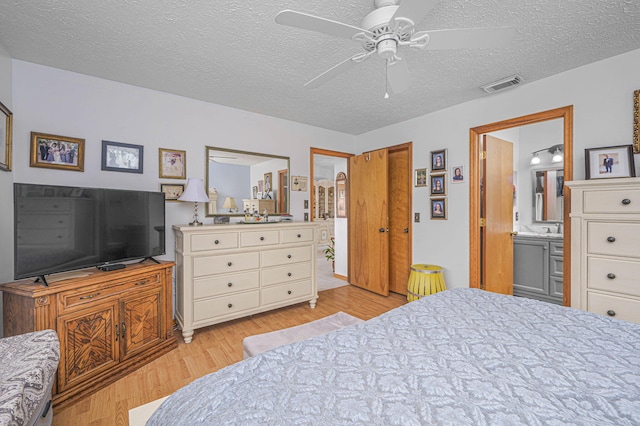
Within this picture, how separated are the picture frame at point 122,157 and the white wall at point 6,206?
0.64 metres

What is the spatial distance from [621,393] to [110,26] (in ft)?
10.1

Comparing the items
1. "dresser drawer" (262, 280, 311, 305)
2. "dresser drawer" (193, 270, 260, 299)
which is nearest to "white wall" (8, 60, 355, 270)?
"dresser drawer" (193, 270, 260, 299)

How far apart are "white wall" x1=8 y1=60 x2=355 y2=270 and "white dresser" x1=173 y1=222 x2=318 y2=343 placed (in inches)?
20.2

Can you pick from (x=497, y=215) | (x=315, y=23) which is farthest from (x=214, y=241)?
(x=497, y=215)

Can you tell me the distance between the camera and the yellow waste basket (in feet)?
10.5

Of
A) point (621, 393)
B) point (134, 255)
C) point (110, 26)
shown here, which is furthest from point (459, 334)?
point (110, 26)

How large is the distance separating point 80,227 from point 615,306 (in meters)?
3.99

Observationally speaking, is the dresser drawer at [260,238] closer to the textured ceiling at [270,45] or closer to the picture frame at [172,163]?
the picture frame at [172,163]

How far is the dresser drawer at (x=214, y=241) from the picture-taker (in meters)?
2.62

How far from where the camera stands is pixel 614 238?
77.7 inches

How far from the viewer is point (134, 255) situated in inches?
94.0

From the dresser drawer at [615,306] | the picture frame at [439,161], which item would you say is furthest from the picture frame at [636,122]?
the picture frame at [439,161]

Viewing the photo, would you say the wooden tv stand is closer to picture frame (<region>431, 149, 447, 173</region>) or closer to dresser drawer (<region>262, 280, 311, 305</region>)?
dresser drawer (<region>262, 280, 311, 305</region>)

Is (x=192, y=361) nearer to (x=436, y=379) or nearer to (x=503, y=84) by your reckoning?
(x=436, y=379)
